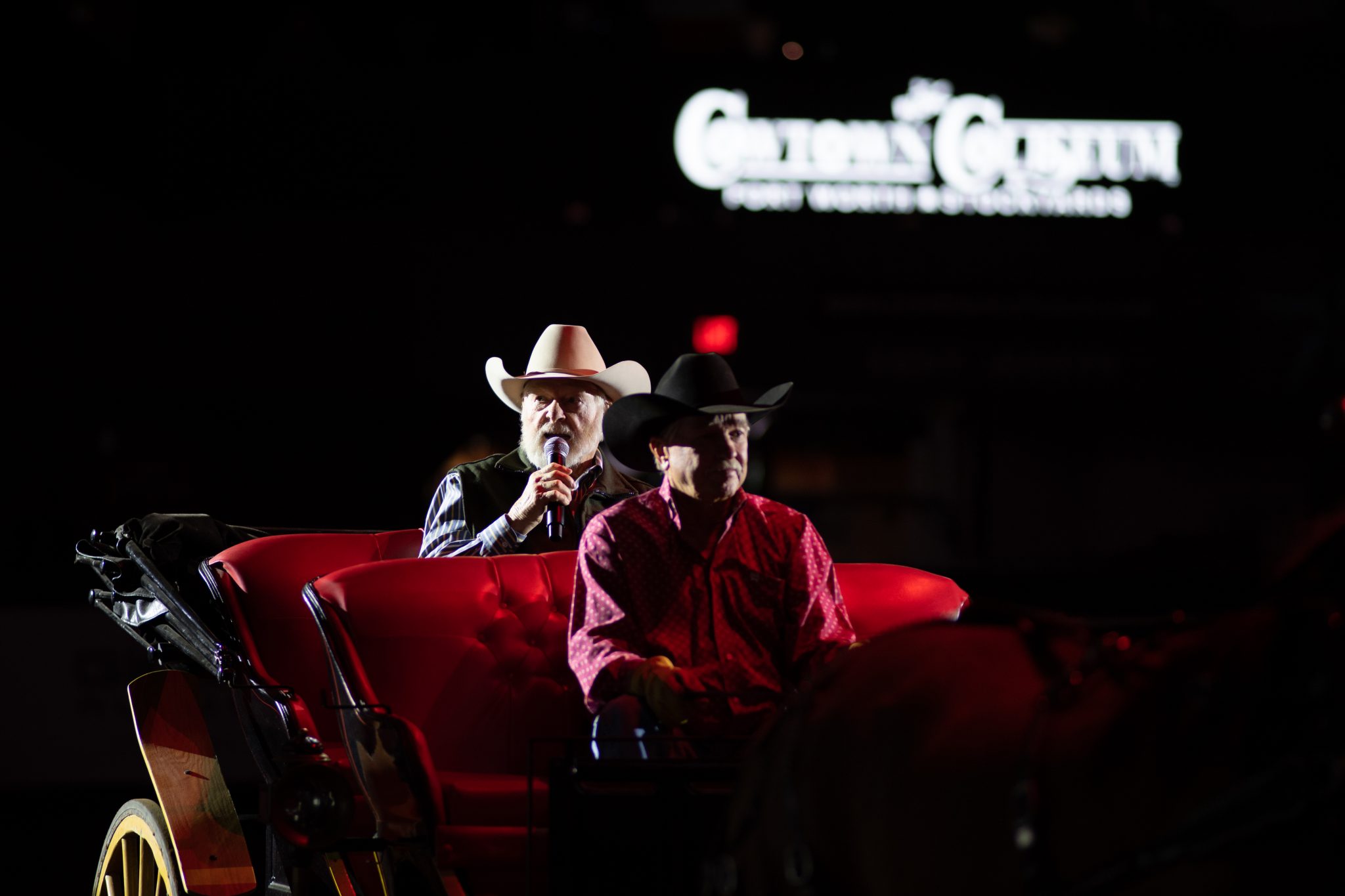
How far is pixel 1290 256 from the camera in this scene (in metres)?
10.9

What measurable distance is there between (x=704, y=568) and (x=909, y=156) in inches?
277

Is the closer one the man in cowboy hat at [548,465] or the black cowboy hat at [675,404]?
the black cowboy hat at [675,404]

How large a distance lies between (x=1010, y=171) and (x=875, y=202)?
0.94 m

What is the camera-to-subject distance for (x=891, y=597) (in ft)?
11.3

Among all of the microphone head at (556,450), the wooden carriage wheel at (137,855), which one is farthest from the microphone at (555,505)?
the wooden carriage wheel at (137,855)

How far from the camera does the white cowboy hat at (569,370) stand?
4012 mm

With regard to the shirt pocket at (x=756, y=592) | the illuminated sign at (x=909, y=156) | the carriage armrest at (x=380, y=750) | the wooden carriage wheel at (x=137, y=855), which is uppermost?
the illuminated sign at (x=909, y=156)

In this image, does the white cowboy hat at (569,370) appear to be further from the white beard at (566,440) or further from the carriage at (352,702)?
the carriage at (352,702)

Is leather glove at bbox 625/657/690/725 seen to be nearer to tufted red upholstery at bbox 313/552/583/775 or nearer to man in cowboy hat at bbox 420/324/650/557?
tufted red upholstery at bbox 313/552/583/775

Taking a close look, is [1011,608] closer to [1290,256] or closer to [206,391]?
[206,391]

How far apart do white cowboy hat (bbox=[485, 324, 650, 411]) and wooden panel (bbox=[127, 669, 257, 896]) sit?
125 cm

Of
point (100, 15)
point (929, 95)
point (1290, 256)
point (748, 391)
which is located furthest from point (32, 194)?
point (1290, 256)

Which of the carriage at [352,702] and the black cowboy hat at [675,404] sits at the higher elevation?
the black cowboy hat at [675,404]

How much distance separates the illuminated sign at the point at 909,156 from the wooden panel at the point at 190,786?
661cm
